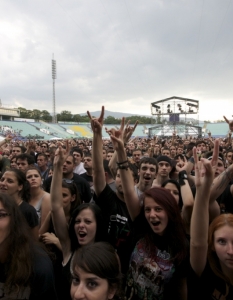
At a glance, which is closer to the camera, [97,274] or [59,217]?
[97,274]

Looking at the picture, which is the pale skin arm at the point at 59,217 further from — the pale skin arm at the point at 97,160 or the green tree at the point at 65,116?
the green tree at the point at 65,116

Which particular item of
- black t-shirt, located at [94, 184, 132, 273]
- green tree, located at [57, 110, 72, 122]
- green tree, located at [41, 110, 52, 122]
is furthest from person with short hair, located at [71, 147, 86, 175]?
green tree, located at [57, 110, 72, 122]

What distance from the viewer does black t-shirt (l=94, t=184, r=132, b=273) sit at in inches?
110

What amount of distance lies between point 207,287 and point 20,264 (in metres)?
1.26

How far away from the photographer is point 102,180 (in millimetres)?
2938

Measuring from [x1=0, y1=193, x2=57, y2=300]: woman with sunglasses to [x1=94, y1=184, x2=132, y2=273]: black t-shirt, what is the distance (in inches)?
40.3

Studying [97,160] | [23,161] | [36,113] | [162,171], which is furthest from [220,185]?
[36,113]

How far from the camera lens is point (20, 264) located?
1777mm

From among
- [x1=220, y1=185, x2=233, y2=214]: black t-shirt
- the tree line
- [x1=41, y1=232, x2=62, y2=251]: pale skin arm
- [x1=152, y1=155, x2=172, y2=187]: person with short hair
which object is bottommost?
[x1=41, y1=232, x2=62, y2=251]: pale skin arm

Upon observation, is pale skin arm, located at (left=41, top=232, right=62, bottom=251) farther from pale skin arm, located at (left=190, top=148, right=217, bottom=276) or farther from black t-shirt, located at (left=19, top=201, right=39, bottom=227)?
pale skin arm, located at (left=190, top=148, right=217, bottom=276)

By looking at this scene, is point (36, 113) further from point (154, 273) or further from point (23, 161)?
point (154, 273)

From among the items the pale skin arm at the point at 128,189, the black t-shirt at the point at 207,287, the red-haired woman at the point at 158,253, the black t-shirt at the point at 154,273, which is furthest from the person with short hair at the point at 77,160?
the black t-shirt at the point at 207,287

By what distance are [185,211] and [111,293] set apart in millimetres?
1296

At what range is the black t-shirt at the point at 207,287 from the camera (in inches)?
71.3
